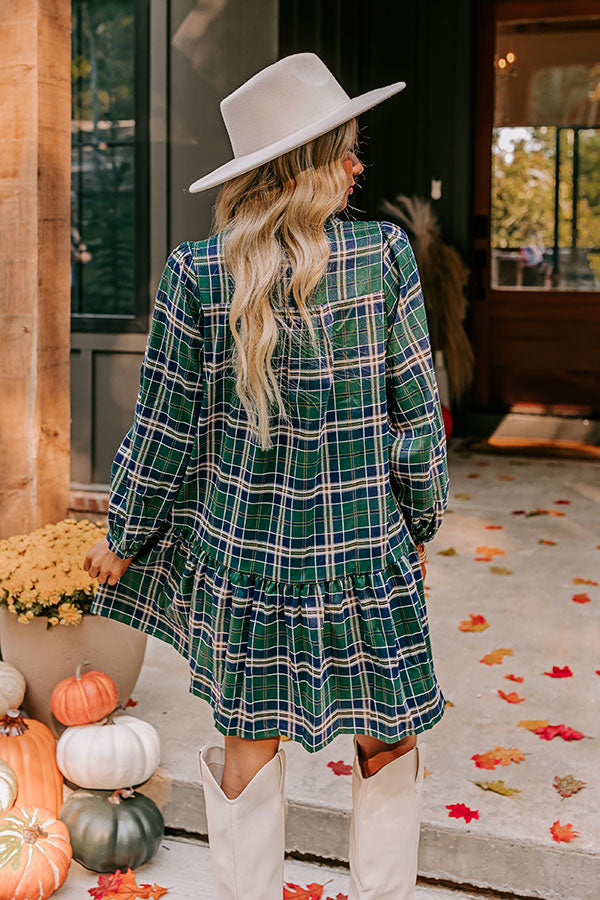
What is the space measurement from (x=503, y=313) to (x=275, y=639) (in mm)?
5524

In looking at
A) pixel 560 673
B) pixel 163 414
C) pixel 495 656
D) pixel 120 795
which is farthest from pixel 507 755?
pixel 163 414

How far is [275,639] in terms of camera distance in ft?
6.00

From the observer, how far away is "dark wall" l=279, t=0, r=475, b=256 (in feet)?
22.3

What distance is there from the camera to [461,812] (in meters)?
2.45

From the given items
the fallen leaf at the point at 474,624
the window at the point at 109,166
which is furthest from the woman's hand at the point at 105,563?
the window at the point at 109,166

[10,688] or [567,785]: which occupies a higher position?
[10,688]

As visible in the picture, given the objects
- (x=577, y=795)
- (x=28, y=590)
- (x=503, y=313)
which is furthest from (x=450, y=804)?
(x=503, y=313)

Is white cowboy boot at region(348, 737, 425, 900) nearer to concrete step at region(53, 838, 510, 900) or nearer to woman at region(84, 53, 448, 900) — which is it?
woman at region(84, 53, 448, 900)

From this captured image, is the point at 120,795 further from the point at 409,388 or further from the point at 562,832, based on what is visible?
the point at 409,388

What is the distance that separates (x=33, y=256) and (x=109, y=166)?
2.44m

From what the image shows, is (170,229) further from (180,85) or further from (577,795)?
(577,795)

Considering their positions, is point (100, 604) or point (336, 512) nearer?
point (336, 512)

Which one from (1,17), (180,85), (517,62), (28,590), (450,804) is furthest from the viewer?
(517,62)

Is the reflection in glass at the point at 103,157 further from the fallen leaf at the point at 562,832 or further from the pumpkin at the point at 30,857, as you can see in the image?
the fallen leaf at the point at 562,832
